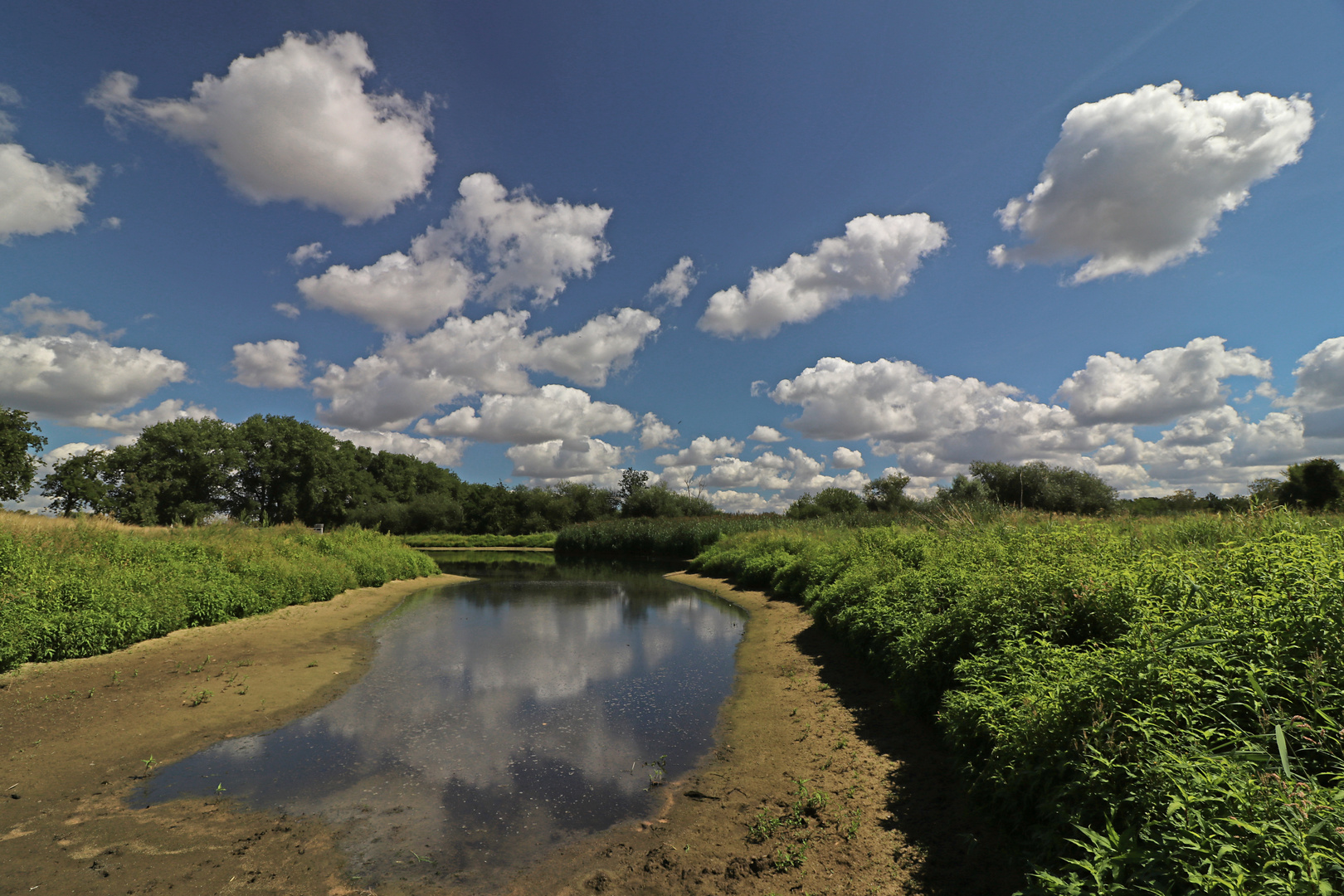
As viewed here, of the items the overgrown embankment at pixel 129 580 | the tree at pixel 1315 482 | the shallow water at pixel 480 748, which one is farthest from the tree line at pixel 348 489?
the shallow water at pixel 480 748

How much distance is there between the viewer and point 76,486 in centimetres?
4534

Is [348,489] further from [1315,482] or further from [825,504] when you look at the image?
[1315,482]

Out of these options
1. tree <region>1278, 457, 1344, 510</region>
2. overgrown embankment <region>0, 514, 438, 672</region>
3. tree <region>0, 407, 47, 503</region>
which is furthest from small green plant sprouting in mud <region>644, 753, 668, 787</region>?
tree <region>0, 407, 47, 503</region>

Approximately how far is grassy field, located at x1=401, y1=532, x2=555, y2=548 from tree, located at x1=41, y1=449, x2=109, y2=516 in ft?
82.1

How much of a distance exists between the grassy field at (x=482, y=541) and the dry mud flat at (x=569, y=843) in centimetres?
5332

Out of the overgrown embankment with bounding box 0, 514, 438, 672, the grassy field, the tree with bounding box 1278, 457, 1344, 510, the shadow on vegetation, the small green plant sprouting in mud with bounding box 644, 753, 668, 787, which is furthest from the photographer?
the grassy field

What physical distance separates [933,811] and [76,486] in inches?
2533

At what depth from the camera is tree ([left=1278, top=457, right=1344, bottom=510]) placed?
22984mm

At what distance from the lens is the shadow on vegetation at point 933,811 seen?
445 centimetres

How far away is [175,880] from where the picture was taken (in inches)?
190

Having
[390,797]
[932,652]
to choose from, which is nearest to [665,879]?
[390,797]

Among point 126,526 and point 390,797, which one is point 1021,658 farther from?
point 126,526

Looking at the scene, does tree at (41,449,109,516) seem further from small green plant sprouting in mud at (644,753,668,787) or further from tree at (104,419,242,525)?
small green plant sprouting in mud at (644,753,668,787)

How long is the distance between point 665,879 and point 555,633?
12.2 metres
